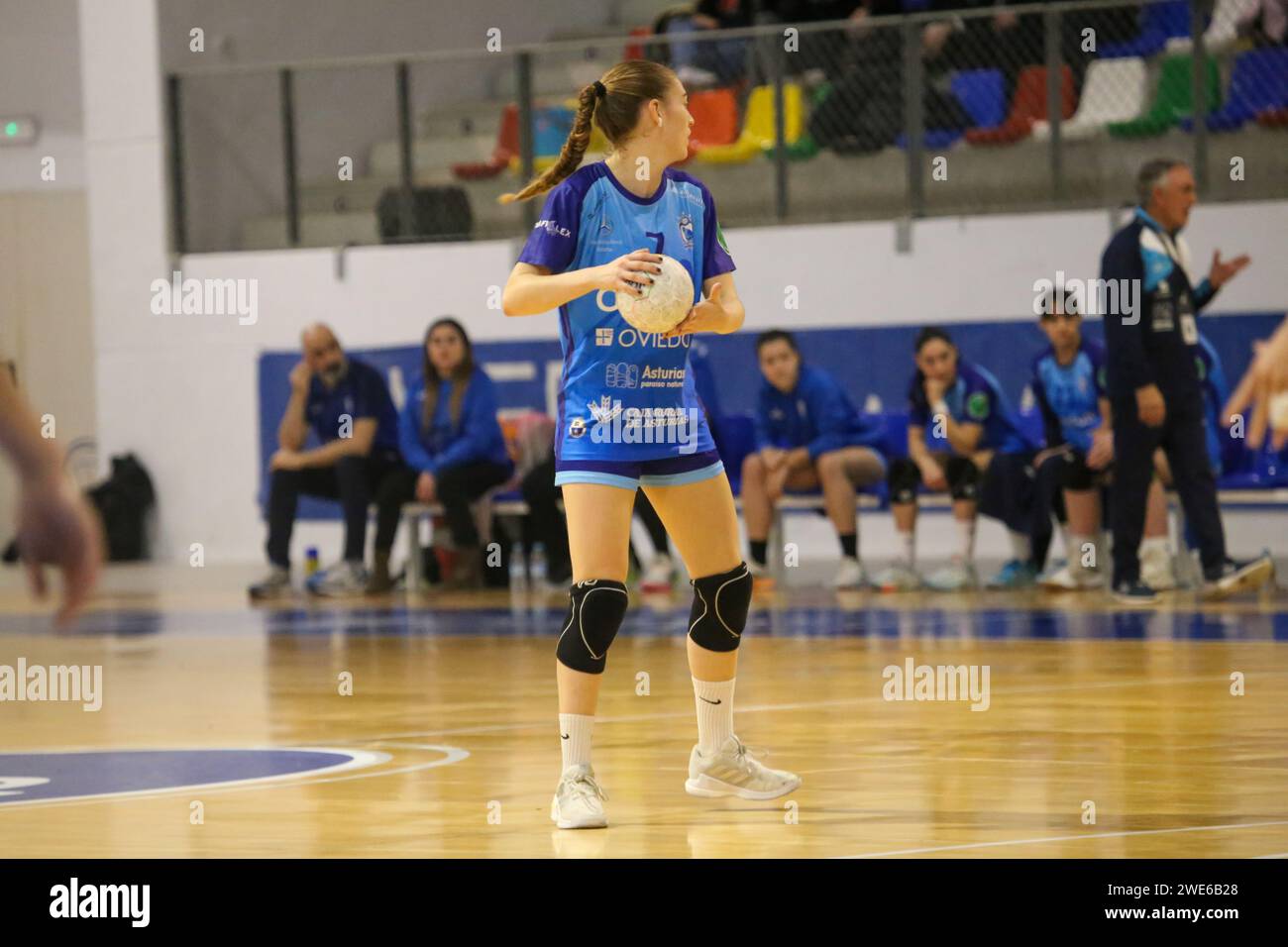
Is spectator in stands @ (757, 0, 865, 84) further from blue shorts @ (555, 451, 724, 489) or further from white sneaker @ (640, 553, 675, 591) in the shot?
blue shorts @ (555, 451, 724, 489)

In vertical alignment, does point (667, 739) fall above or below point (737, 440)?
below

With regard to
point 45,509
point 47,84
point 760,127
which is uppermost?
point 47,84

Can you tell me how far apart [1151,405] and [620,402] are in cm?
556

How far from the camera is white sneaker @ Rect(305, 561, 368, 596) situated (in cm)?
1237

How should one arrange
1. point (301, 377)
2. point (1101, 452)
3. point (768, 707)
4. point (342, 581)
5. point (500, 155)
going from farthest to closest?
point (500, 155)
point (301, 377)
point (342, 581)
point (1101, 452)
point (768, 707)

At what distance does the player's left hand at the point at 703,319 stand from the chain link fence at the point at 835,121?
29.5ft

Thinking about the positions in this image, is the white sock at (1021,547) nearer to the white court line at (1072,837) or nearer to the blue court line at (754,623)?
the blue court line at (754,623)

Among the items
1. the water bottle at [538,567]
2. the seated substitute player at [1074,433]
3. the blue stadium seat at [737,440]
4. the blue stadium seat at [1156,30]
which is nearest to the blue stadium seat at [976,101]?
the blue stadium seat at [1156,30]

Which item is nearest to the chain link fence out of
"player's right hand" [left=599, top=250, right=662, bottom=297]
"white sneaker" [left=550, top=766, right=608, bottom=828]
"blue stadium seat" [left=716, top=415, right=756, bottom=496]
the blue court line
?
"blue stadium seat" [left=716, top=415, right=756, bottom=496]

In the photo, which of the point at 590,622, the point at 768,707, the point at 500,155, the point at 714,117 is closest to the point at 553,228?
the point at 590,622

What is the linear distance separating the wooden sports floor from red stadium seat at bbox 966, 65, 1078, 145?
14.1ft

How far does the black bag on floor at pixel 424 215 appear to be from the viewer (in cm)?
1496

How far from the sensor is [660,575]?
38.6 ft

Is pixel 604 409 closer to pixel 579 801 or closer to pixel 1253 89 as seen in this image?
pixel 579 801
